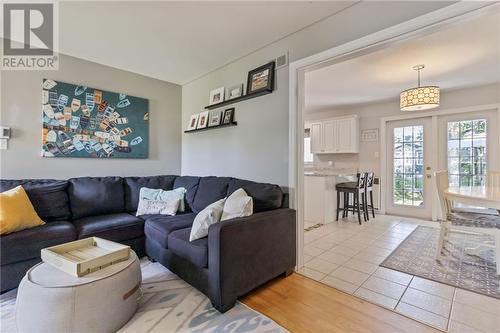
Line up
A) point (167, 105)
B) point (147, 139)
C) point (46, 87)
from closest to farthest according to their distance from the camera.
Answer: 1. point (46, 87)
2. point (147, 139)
3. point (167, 105)

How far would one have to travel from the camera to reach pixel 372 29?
6.20 ft

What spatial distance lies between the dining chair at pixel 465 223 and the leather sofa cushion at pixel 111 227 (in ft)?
10.9

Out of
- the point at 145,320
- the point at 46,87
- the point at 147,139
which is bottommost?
the point at 145,320

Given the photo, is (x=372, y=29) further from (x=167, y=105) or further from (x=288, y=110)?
(x=167, y=105)

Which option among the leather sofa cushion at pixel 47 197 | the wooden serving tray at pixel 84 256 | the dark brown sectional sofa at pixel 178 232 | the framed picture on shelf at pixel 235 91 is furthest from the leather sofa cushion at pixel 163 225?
the framed picture on shelf at pixel 235 91

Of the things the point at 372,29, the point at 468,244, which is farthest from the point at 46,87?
the point at 468,244

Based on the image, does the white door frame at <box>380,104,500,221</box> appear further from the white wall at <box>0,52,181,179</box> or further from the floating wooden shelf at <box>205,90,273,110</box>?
the white wall at <box>0,52,181,179</box>

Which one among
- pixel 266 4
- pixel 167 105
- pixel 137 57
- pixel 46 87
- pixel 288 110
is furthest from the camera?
pixel 167 105

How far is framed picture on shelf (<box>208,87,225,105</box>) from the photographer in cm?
325

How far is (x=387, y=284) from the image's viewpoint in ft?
6.97

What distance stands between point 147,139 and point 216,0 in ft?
7.62

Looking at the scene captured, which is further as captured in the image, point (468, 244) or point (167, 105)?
point (167, 105)

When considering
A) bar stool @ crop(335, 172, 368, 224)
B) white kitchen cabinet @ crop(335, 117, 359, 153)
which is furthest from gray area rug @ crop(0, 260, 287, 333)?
white kitchen cabinet @ crop(335, 117, 359, 153)

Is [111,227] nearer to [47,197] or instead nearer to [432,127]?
[47,197]
